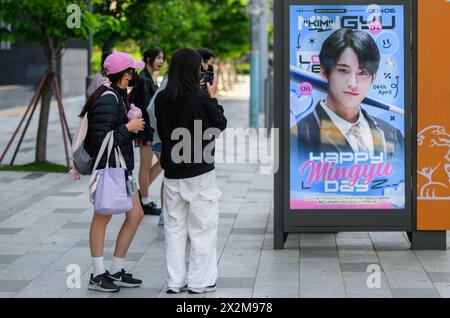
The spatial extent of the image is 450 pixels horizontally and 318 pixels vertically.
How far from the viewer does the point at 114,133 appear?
6.88 metres

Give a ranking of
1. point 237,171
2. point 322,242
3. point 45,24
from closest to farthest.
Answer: point 322,242
point 45,24
point 237,171

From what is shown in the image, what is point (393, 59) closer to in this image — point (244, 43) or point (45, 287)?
point (45, 287)

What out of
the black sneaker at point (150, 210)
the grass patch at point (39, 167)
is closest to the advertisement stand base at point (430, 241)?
the black sneaker at point (150, 210)

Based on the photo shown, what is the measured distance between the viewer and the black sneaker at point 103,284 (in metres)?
6.97

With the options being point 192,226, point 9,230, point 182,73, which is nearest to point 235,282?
point 192,226

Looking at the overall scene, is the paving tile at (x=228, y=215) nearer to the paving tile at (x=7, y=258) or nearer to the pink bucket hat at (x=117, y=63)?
the paving tile at (x=7, y=258)

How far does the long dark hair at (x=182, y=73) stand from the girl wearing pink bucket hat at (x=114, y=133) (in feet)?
1.44

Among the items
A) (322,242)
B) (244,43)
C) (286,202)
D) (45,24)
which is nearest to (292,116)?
(286,202)

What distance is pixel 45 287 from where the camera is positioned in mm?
7098

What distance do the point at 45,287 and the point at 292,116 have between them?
2630mm

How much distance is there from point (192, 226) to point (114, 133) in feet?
2.73

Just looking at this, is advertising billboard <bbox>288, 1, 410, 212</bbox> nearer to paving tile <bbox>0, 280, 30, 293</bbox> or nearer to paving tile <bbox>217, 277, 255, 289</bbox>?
paving tile <bbox>217, 277, 255, 289</bbox>

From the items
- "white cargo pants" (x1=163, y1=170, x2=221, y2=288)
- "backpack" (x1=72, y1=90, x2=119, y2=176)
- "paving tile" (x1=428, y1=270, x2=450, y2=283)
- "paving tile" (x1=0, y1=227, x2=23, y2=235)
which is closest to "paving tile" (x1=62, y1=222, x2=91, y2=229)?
"paving tile" (x1=0, y1=227, x2=23, y2=235)

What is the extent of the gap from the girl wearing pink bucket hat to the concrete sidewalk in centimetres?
15
